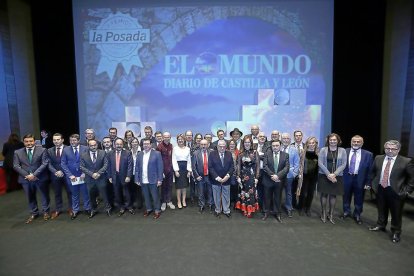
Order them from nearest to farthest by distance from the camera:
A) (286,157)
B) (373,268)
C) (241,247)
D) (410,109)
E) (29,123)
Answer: (373,268), (241,247), (286,157), (410,109), (29,123)

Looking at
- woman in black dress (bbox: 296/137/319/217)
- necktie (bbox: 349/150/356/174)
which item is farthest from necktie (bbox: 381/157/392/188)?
woman in black dress (bbox: 296/137/319/217)

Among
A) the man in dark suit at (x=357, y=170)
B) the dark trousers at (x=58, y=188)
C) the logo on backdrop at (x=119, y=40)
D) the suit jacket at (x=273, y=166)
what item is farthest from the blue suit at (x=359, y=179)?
the logo on backdrop at (x=119, y=40)

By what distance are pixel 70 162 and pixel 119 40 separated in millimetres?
3497

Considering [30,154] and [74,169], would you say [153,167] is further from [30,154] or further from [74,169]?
[30,154]

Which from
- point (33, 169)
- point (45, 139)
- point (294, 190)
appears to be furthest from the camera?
point (45, 139)

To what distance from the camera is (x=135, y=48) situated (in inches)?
253

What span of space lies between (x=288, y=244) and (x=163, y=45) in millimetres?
5184

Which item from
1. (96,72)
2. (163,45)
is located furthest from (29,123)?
(163,45)

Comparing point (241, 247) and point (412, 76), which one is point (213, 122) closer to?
point (241, 247)

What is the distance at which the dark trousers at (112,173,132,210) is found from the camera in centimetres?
439

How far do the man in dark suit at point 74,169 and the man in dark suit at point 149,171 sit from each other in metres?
0.87

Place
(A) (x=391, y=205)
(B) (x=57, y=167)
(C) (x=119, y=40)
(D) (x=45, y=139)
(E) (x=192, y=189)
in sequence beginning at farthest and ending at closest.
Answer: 1. (D) (x=45, y=139)
2. (C) (x=119, y=40)
3. (E) (x=192, y=189)
4. (B) (x=57, y=167)
5. (A) (x=391, y=205)

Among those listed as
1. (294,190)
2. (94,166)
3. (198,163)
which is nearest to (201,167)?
(198,163)

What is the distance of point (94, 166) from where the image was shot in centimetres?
418
